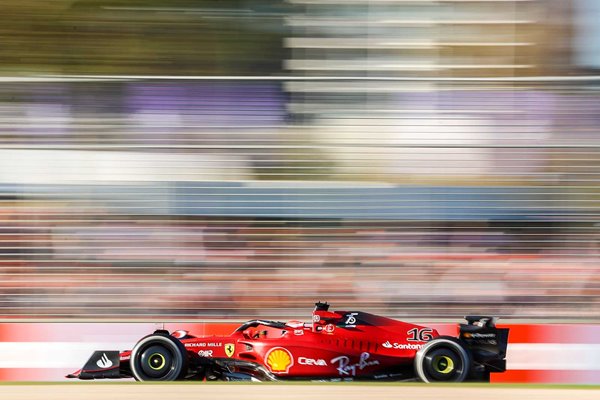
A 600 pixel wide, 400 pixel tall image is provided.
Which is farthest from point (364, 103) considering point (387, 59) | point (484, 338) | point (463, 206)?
point (484, 338)

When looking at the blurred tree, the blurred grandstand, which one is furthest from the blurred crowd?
the blurred tree

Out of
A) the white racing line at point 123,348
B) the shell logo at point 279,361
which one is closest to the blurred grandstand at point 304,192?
the white racing line at point 123,348

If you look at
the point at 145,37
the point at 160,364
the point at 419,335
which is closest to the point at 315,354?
the point at 419,335

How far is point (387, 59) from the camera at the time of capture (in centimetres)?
761

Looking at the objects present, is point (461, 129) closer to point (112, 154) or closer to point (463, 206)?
point (463, 206)

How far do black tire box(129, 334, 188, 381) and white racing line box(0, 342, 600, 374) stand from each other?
0.41 metres

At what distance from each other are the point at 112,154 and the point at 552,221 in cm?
348

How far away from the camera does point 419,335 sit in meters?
6.22

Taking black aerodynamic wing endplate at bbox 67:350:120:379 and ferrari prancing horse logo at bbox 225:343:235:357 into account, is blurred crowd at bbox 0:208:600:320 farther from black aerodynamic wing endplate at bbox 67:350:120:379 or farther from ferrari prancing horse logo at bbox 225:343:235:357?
ferrari prancing horse logo at bbox 225:343:235:357

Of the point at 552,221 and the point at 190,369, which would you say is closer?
the point at 190,369

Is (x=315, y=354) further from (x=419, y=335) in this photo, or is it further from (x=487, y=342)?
(x=487, y=342)

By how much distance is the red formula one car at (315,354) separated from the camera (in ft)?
19.9

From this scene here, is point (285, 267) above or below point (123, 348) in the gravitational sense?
above

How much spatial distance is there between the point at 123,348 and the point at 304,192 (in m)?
1.81
